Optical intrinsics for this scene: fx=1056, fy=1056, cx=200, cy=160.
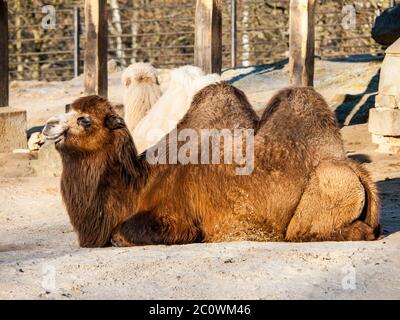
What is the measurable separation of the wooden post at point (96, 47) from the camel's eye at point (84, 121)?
15.2 ft

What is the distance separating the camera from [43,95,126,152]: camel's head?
651 centimetres

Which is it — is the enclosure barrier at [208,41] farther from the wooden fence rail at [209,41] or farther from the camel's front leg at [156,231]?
the camel's front leg at [156,231]

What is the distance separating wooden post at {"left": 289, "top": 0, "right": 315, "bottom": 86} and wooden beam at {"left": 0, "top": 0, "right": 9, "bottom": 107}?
140 inches

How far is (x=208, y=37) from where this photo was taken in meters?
11.0

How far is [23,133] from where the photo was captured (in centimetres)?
1220

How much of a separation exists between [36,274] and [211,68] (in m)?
5.81

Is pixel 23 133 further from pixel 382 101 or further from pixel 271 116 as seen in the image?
pixel 271 116

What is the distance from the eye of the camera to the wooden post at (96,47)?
36.4 feet

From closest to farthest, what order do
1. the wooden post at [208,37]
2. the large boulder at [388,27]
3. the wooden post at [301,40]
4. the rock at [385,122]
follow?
1. the wooden post at [301,40]
2. the wooden post at [208,37]
3. the rock at [385,122]
4. the large boulder at [388,27]

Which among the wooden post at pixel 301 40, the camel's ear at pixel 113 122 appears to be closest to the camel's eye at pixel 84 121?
the camel's ear at pixel 113 122

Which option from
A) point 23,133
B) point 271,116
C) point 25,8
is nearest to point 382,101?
point 23,133

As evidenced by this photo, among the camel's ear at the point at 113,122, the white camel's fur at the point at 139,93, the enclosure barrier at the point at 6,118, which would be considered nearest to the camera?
the camel's ear at the point at 113,122

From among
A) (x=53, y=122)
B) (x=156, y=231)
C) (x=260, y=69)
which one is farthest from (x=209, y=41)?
(x=260, y=69)
